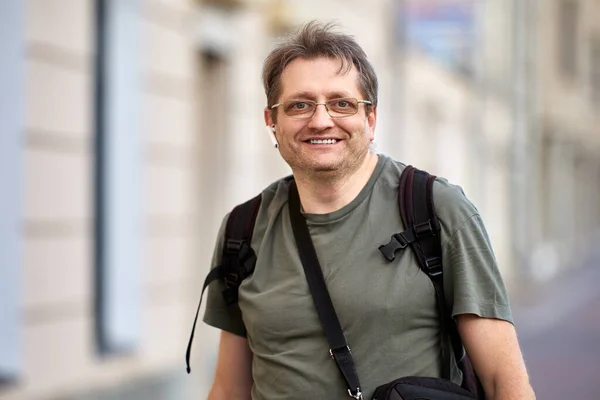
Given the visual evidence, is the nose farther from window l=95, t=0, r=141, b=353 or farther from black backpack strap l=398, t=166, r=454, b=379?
window l=95, t=0, r=141, b=353

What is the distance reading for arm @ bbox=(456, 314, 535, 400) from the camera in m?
2.50

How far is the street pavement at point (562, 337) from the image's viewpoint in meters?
11.8

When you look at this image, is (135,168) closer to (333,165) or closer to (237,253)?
(237,253)

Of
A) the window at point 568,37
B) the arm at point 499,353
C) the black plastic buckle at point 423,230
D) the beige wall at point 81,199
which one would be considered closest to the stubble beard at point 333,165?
the black plastic buckle at point 423,230

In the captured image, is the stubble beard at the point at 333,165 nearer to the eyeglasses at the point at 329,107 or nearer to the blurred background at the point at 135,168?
the eyeglasses at the point at 329,107

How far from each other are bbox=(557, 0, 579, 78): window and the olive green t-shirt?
1433 inches

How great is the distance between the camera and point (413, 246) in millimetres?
2518

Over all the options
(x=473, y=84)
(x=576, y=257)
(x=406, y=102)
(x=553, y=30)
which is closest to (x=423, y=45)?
(x=406, y=102)

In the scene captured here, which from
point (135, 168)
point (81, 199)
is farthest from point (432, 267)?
point (135, 168)

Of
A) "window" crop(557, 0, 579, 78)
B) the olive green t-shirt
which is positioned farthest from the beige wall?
"window" crop(557, 0, 579, 78)

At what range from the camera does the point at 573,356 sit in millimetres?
14383

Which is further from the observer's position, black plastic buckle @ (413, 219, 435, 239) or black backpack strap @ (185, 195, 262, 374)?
black backpack strap @ (185, 195, 262, 374)

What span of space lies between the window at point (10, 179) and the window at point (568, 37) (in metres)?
33.1

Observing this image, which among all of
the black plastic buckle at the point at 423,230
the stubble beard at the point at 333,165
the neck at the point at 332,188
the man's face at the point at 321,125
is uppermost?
the man's face at the point at 321,125
